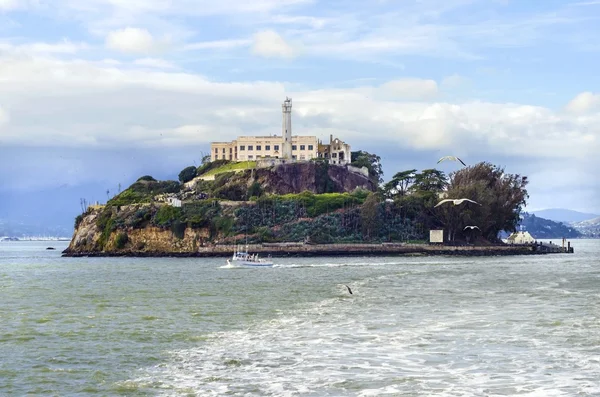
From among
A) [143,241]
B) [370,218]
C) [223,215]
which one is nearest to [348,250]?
[370,218]

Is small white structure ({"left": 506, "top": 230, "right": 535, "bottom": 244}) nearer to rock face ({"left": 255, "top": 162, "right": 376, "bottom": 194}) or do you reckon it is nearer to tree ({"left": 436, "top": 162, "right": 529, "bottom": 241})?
tree ({"left": 436, "top": 162, "right": 529, "bottom": 241})

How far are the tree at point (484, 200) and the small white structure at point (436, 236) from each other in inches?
78.7

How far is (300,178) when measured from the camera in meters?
188

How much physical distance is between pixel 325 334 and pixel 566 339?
1017 cm

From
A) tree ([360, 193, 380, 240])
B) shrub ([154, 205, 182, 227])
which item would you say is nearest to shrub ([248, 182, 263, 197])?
shrub ([154, 205, 182, 227])

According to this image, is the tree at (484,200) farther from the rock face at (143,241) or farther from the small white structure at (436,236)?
the rock face at (143,241)

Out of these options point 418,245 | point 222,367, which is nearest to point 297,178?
point 418,245

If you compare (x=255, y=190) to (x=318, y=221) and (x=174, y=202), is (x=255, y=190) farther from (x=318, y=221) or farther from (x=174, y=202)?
(x=318, y=221)

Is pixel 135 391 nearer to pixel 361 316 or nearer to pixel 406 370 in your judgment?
pixel 406 370

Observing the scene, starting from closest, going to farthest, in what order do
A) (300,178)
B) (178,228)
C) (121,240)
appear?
(178,228), (121,240), (300,178)

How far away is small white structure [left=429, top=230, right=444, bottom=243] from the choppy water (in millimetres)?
94325

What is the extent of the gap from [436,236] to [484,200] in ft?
36.9

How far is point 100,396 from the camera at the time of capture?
25625mm

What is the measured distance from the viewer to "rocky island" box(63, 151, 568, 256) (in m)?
158
